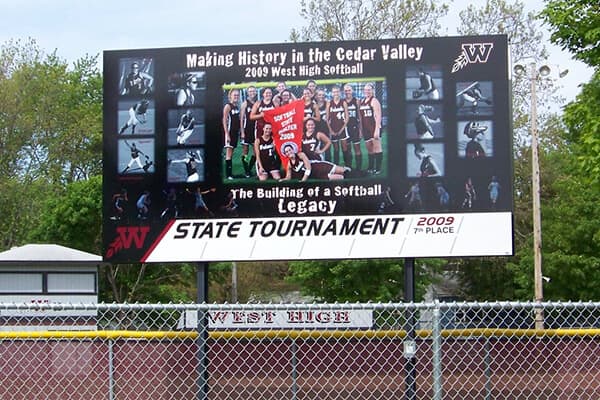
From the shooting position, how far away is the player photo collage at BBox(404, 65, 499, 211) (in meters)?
10.9

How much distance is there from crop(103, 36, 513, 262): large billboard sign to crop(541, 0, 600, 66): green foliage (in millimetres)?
6865

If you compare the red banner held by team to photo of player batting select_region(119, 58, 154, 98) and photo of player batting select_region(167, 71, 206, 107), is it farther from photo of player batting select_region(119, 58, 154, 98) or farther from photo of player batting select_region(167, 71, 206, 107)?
photo of player batting select_region(119, 58, 154, 98)

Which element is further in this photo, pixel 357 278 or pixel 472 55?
pixel 357 278

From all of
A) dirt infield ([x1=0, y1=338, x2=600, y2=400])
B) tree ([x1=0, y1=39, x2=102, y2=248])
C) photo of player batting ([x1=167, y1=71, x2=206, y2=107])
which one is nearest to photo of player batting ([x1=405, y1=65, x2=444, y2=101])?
photo of player batting ([x1=167, y1=71, x2=206, y2=107])

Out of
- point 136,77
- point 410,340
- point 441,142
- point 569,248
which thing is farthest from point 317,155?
point 569,248

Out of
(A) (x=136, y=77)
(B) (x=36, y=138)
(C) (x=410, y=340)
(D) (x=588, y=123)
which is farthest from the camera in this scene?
(B) (x=36, y=138)

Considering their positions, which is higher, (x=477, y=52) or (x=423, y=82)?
(x=477, y=52)

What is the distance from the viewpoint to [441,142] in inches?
428

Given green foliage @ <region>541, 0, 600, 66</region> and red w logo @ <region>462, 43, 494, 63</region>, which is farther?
green foliage @ <region>541, 0, 600, 66</region>

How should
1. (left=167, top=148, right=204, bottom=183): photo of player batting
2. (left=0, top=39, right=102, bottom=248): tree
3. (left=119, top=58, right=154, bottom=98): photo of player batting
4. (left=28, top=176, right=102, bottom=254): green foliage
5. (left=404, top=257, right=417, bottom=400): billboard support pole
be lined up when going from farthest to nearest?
(left=0, top=39, right=102, bottom=248): tree → (left=28, top=176, right=102, bottom=254): green foliage → (left=119, top=58, right=154, bottom=98): photo of player batting → (left=167, top=148, right=204, bottom=183): photo of player batting → (left=404, top=257, right=417, bottom=400): billboard support pole

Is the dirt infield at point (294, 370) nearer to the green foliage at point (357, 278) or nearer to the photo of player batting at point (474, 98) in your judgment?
the photo of player batting at point (474, 98)

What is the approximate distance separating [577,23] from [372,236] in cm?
843

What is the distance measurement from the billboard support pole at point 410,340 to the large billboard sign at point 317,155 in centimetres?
46

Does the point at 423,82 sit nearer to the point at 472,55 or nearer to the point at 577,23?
the point at 472,55
